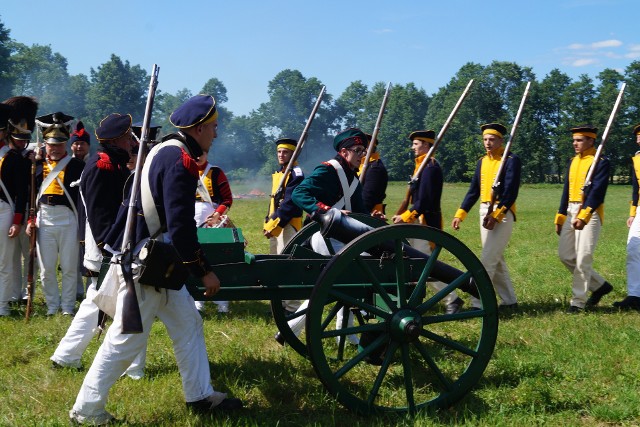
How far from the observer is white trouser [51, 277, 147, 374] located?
16.4 feet

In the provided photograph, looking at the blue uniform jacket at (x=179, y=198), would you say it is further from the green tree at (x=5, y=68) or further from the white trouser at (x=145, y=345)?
the green tree at (x=5, y=68)

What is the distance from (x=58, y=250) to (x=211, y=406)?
3.82 meters

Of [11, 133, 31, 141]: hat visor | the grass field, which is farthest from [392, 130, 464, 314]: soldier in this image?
[11, 133, 31, 141]: hat visor

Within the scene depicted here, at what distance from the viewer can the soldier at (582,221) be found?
23.9 feet

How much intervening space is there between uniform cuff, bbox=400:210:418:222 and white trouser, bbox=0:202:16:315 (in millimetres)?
4245

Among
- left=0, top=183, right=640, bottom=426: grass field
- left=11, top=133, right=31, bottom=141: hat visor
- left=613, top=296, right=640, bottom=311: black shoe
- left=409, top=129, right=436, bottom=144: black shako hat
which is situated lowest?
left=0, top=183, right=640, bottom=426: grass field

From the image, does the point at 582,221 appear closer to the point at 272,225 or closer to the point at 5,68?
the point at 272,225

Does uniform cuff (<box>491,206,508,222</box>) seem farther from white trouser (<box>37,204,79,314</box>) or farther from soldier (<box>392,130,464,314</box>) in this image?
white trouser (<box>37,204,79,314</box>)

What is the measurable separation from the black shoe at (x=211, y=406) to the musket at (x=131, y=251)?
690 mm

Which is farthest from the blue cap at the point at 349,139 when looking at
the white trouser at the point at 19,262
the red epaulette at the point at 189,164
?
the white trouser at the point at 19,262

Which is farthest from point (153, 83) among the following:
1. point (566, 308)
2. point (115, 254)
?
point (566, 308)

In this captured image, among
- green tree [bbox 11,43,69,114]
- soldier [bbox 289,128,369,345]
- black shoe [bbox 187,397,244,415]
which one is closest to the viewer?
black shoe [bbox 187,397,244,415]

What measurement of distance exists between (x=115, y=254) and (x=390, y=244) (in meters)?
1.72

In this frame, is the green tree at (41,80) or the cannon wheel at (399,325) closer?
the cannon wheel at (399,325)
